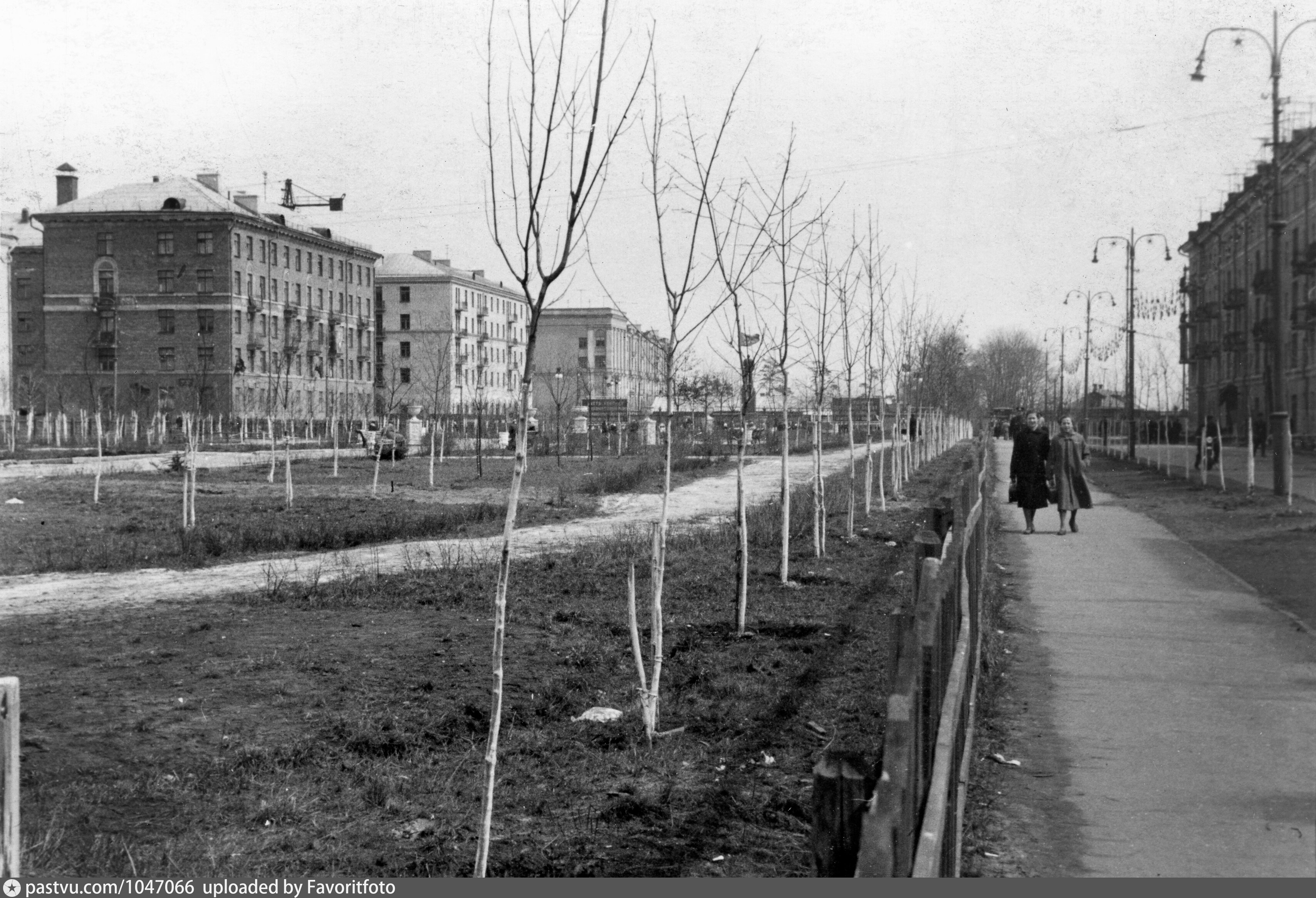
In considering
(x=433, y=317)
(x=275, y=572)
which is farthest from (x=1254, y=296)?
(x=433, y=317)

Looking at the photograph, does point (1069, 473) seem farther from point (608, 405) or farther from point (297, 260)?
point (297, 260)

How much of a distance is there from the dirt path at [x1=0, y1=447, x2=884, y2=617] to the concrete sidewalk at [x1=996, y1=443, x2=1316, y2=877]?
4794mm

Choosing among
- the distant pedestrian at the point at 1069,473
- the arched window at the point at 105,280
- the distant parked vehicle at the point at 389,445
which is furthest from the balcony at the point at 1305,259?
the arched window at the point at 105,280

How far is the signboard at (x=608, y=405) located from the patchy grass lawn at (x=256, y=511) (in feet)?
50.6

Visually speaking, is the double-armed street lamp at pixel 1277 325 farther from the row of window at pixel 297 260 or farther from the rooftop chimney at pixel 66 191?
the rooftop chimney at pixel 66 191

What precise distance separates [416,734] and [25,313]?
250ft

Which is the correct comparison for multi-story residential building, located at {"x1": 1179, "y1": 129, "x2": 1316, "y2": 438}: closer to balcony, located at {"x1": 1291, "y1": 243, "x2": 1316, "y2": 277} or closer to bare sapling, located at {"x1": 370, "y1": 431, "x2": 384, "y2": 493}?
balcony, located at {"x1": 1291, "y1": 243, "x2": 1316, "y2": 277}

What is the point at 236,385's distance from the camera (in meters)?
71.6

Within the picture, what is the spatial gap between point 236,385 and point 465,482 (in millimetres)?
47320

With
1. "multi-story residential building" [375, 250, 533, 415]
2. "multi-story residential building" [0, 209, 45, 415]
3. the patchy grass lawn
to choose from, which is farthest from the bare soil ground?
"multi-story residential building" [375, 250, 533, 415]

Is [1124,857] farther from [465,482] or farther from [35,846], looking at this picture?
[465,482]

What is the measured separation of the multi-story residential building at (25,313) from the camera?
65.6 m

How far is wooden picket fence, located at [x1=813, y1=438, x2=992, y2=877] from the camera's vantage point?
98.4 inches

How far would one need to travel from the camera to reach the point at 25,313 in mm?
72688
